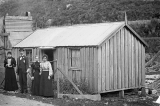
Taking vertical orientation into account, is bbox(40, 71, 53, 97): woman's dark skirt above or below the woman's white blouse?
below

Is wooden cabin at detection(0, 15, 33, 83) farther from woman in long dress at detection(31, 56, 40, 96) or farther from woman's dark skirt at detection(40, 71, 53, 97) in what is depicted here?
woman's dark skirt at detection(40, 71, 53, 97)

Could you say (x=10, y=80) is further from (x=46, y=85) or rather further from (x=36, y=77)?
(x=46, y=85)

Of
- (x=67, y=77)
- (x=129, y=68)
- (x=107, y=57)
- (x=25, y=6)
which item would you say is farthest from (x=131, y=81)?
(x=25, y=6)

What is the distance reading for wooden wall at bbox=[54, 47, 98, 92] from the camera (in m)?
15.5

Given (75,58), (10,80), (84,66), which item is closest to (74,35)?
(75,58)

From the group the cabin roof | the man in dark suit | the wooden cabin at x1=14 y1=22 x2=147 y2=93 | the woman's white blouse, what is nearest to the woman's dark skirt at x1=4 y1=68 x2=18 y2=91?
the man in dark suit

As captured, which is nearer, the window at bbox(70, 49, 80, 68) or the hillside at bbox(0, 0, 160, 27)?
the window at bbox(70, 49, 80, 68)

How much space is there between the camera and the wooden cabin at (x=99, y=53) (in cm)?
1566

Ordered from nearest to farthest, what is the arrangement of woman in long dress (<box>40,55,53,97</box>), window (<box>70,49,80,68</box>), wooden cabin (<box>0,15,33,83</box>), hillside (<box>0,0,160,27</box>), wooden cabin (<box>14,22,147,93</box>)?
woman in long dress (<box>40,55,53,97</box>) → wooden cabin (<box>14,22,147,93</box>) → window (<box>70,49,80,68</box>) → wooden cabin (<box>0,15,33,83</box>) → hillside (<box>0,0,160,27</box>)

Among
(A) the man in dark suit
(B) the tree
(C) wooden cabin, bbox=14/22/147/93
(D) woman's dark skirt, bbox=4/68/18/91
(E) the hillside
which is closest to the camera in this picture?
(C) wooden cabin, bbox=14/22/147/93

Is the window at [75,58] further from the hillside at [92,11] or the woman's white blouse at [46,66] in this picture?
the hillside at [92,11]

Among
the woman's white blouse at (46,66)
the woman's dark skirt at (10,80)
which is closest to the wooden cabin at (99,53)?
the woman's white blouse at (46,66)

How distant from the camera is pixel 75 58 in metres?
16.4

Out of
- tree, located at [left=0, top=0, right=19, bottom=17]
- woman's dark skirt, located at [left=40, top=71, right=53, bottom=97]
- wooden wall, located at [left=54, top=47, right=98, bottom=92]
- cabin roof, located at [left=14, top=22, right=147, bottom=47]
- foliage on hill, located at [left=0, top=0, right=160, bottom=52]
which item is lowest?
woman's dark skirt, located at [left=40, top=71, right=53, bottom=97]
